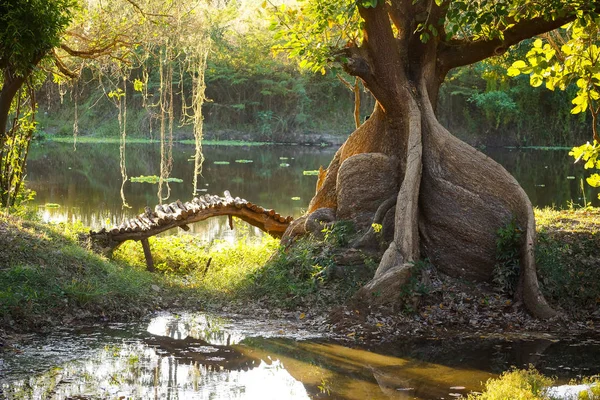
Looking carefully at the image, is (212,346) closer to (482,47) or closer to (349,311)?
(349,311)

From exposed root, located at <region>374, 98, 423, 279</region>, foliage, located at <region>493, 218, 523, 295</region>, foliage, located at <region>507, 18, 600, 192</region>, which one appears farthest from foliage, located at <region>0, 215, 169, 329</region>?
foliage, located at <region>507, 18, 600, 192</region>

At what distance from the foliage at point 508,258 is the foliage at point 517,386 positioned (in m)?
2.66

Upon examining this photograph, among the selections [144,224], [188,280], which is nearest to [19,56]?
[144,224]

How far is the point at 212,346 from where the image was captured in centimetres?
838

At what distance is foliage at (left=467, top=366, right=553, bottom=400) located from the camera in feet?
20.3

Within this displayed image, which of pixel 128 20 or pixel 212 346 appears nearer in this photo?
pixel 212 346

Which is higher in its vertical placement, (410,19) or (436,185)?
(410,19)

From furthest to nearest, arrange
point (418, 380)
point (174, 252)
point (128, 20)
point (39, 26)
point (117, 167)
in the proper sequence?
point (117, 167)
point (128, 20)
point (174, 252)
point (39, 26)
point (418, 380)

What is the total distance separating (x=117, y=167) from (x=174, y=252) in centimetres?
1828

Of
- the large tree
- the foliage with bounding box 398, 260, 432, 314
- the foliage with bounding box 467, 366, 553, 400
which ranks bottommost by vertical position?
the foliage with bounding box 467, 366, 553, 400

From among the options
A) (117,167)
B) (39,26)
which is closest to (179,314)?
(39,26)

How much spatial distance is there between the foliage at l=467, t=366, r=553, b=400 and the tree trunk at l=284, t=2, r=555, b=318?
247cm

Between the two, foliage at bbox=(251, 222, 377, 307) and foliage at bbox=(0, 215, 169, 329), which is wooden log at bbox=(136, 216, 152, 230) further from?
foliage at bbox=(251, 222, 377, 307)

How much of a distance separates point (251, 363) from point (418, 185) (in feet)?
12.6
